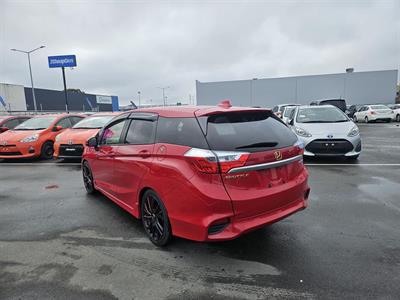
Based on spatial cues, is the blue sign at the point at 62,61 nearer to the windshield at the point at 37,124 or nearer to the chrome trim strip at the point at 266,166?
the windshield at the point at 37,124

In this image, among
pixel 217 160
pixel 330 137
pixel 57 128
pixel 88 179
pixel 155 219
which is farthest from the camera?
pixel 57 128

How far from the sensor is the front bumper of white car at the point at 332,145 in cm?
698

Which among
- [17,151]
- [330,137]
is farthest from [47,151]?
[330,137]

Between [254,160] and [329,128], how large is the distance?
5.62m

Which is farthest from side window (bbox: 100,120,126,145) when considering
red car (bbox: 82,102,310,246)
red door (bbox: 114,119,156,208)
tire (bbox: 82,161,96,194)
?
tire (bbox: 82,161,96,194)

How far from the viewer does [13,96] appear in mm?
40250

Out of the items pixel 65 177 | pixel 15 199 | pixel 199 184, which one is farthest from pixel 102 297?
pixel 65 177

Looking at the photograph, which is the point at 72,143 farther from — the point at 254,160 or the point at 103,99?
the point at 103,99

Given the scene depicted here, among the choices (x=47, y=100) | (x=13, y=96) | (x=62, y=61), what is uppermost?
(x=62, y=61)

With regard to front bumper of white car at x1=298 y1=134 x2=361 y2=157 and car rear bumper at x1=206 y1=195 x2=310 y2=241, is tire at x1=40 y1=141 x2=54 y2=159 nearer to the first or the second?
front bumper of white car at x1=298 y1=134 x2=361 y2=157

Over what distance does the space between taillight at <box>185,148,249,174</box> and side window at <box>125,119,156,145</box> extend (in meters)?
0.87

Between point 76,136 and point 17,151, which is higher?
point 76,136

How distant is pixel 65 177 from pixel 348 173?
700cm

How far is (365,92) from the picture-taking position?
34.4 meters
